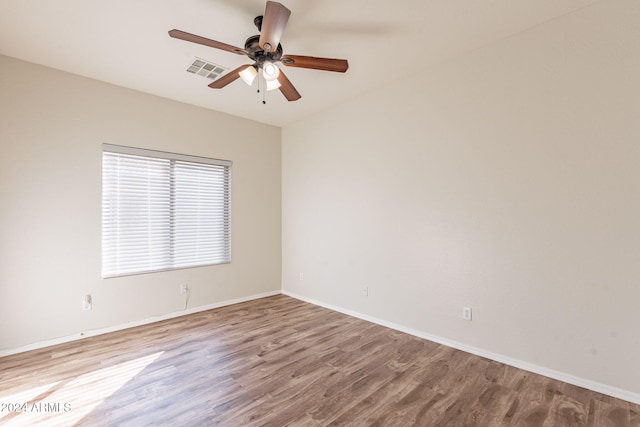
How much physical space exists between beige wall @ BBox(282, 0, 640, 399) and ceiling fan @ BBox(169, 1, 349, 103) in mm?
1355

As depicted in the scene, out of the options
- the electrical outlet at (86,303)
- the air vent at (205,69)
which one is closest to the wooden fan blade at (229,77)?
the air vent at (205,69)

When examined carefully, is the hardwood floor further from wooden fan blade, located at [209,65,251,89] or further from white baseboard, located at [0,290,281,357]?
wooden fan blade, located at [209,65,251,89]

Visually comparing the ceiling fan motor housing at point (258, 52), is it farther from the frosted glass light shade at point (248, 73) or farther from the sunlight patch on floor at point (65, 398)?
the sunlight patch on floor at point (65, 398)

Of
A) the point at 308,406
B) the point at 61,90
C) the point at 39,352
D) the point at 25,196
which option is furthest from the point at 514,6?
the point at 39,352

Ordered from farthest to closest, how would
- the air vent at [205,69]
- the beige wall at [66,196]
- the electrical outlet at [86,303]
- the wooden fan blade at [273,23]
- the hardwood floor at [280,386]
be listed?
the electrical outlet at [86,303]
the air vent at [205,69]
the beige wall at [66,196]
the hardwood floor at [280,386]
the wooden fan blade at [273,23]

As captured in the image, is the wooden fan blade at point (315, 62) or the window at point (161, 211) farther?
the window at point (161, 211)

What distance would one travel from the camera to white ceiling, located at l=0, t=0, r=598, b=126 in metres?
2.15

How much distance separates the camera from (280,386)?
2207 mm

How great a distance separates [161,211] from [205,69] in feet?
6.08

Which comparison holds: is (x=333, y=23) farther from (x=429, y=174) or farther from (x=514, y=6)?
(x=429, y=174)

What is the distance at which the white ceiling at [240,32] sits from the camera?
215 centimetres

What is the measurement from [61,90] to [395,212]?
384 cm

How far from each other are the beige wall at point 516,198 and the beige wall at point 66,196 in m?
2.40

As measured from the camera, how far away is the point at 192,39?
1994 mm
